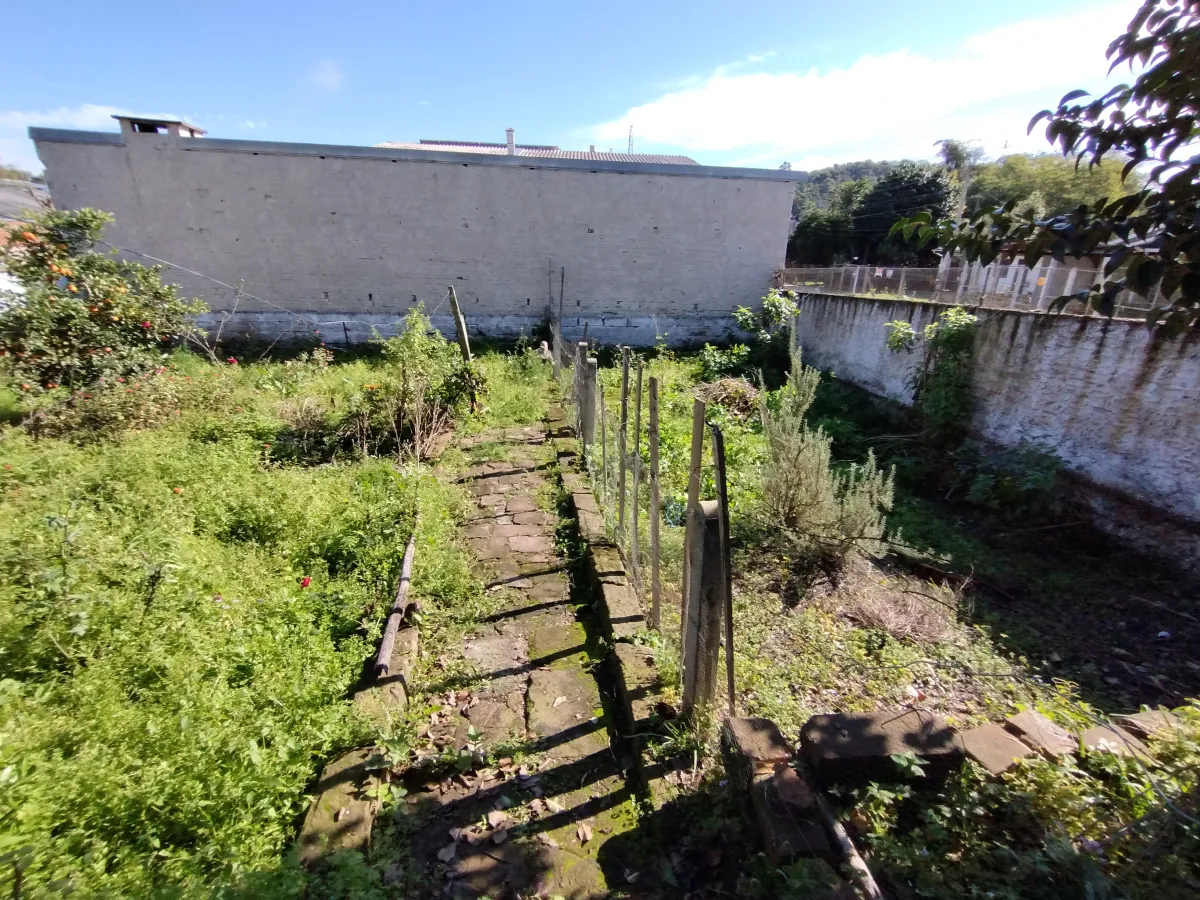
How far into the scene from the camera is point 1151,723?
2496mm

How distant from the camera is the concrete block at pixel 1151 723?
2324mm

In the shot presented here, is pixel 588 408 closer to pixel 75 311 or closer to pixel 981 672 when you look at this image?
pixel 981 672

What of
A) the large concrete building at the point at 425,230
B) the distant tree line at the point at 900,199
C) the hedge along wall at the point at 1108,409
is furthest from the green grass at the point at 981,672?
the distant tree line at the point at 900,199

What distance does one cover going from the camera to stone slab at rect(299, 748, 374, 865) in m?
2.08

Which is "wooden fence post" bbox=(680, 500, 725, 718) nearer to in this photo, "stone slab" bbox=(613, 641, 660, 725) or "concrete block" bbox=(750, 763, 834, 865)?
"stone slab" bbox=(613, 641, 660, 725)

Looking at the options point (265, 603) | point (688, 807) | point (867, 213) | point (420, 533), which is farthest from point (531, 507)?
point (867, 213)

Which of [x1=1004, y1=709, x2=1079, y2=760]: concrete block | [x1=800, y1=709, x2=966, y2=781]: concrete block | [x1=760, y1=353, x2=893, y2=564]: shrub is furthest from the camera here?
[x1=760, y1=353, x2=893, y2=564]: shrub

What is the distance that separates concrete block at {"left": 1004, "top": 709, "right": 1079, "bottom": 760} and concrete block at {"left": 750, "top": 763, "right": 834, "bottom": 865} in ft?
3.87

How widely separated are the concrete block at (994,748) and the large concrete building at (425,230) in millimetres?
12348

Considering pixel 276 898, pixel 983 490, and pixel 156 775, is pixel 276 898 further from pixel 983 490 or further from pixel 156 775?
pixel 983 490

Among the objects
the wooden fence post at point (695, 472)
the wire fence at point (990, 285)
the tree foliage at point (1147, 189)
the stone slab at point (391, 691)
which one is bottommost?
the stone slab at point (391, 691)

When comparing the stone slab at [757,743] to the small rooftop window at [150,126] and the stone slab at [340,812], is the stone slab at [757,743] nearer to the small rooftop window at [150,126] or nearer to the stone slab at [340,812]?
the stone slab at [340,812]

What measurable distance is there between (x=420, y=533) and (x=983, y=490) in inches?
224

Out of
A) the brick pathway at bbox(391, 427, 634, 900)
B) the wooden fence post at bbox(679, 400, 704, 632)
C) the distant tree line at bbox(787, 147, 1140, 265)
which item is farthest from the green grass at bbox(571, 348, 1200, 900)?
the distant tree line at bbox(787, 147, 1140, 265)
